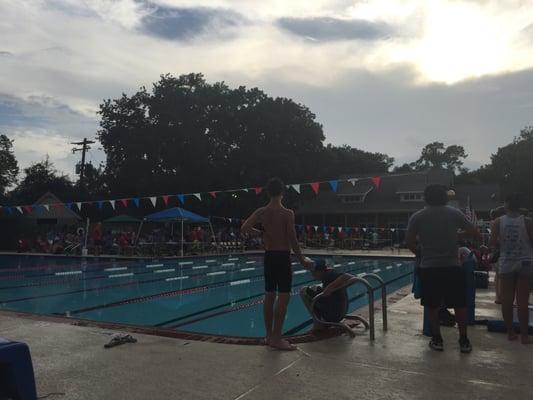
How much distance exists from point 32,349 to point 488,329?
15.3ft

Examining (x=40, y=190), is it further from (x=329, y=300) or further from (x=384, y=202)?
(x=329, y=300)

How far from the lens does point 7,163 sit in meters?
39.2

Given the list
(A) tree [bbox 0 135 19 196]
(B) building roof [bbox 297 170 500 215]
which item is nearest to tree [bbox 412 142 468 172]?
(B) building roof [bbox 297 170 500 215]

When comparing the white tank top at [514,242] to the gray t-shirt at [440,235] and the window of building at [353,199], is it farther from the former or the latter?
the window of building at [353,199]

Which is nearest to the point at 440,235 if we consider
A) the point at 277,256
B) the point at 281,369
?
the point at 277,256

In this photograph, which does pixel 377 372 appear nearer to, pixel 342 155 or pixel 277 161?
pixel 277 161

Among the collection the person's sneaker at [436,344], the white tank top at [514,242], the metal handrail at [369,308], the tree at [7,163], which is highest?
the tree at [7,163]

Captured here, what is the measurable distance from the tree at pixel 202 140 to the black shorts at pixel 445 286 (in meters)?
28.6

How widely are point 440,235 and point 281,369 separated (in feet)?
6.00

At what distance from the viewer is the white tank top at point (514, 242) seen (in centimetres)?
443

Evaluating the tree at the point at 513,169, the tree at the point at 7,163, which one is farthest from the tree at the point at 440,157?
the tree at the point at 7,163

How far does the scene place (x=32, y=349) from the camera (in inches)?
170

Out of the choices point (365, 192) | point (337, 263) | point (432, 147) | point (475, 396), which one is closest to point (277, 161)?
point (365, 192)

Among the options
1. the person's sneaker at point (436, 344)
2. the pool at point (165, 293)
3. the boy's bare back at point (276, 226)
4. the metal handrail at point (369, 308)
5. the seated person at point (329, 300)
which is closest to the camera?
the person's sneaker at point (436, 344)
